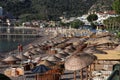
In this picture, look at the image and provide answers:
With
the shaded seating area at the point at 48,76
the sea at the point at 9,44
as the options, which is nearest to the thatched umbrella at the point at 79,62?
the shaded seating area at the point at 48,76

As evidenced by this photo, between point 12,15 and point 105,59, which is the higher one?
point 105,59

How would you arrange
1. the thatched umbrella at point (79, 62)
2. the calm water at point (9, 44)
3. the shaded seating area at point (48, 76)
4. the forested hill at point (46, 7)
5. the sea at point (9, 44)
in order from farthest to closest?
the forested hill at point (46, 7) → the calm water at point (9, 44) → the sea at point (9, 44) → the shaded seating area at point (48, 76) → the thatched umbrella at point (79, 62)

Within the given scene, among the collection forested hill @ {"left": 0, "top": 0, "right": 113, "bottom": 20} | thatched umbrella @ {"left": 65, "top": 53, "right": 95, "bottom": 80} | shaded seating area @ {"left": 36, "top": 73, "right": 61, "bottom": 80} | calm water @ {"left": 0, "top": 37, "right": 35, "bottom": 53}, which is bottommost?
forested hill @ {"left": 0, "top": 0, "right": 113, "bottom": 20}

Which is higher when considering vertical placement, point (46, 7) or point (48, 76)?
point (48, 76)

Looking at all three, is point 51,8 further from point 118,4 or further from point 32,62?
point 32,62

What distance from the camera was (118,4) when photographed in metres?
46.8

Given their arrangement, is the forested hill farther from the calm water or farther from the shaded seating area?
the shaded seating area

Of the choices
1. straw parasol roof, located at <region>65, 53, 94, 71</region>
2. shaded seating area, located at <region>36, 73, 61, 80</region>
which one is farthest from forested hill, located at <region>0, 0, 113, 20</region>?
straw parasol roof, located at <region>65, 53, 94, 71</region>

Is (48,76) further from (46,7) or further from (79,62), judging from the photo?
(46,7)

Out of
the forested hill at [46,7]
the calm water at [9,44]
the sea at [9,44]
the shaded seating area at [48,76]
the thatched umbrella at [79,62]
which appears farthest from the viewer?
the forested hill at [46,7]

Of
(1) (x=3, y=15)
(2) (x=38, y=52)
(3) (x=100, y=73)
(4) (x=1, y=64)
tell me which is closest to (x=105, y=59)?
(3) (x=100, y=73)

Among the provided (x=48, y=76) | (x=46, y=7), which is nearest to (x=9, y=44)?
(x=48, y=76)

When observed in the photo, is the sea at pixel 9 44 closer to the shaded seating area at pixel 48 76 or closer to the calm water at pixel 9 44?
the calm water at pixel 9 44

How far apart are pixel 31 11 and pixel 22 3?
10.0m
